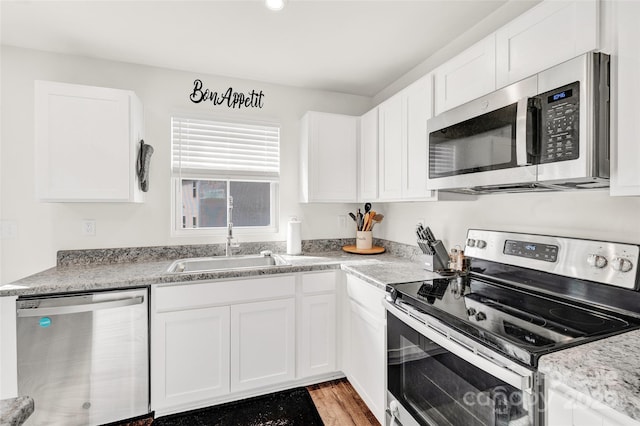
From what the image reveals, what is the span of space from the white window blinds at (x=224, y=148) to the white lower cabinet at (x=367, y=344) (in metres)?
1.30

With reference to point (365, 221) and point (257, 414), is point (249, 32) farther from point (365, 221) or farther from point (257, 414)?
point (257, 414)

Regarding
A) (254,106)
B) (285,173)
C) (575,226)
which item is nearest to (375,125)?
(285,173)

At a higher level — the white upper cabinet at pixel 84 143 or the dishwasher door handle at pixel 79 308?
the white upper cabinet at pixel 84 143

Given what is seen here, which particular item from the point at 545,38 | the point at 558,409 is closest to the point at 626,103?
the point at 545,38

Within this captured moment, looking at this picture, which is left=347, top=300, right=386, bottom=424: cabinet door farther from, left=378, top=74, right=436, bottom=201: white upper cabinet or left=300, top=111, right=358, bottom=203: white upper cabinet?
left=300, top=111, right=358, bottom=203: white upper cabinet

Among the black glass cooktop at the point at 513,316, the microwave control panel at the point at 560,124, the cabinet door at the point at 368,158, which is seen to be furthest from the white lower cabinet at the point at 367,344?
the microwave control panel at the point at 560,124

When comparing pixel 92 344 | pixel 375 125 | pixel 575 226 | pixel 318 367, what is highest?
pixel 375 125

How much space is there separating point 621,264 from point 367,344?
1281mm

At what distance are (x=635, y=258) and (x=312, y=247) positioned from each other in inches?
83.4

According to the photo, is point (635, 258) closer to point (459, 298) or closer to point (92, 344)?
point (459, 298)

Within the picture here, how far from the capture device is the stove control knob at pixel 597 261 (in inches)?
45.9

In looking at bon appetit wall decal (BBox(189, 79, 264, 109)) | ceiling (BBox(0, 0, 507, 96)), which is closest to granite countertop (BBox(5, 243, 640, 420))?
bon appetit wall decal (BBox(189, 79, 264, 109))

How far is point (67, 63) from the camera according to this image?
219cm

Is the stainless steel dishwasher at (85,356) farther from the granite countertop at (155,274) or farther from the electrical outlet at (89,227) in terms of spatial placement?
the electrical outlet at (89,227)
